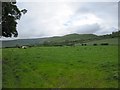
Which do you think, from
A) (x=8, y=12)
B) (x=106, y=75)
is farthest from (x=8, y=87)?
(x=8, y=12)

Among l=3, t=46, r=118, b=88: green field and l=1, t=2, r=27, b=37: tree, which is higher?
l=1, t=2, r=27, b=37: tree

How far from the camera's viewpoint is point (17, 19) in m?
43.3

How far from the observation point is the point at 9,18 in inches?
1624

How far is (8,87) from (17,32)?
60.4ft

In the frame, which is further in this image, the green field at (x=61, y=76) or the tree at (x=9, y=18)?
the tree at (x=9, y=18)

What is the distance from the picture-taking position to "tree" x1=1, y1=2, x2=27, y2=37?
40.1m

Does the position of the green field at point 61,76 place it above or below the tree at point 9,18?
below

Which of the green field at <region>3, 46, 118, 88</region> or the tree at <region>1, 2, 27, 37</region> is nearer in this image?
the green field at <region>3, 46, 118, 88</region>

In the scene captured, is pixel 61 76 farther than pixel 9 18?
No

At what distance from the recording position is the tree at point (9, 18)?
1580 inches

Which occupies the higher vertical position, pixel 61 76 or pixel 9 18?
pixel 9 18

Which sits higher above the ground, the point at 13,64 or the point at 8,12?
the point at 8,12

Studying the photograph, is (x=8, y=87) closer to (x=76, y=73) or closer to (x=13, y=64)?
(x=76, y=73)

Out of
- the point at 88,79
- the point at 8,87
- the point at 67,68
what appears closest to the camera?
the point at 8,87
